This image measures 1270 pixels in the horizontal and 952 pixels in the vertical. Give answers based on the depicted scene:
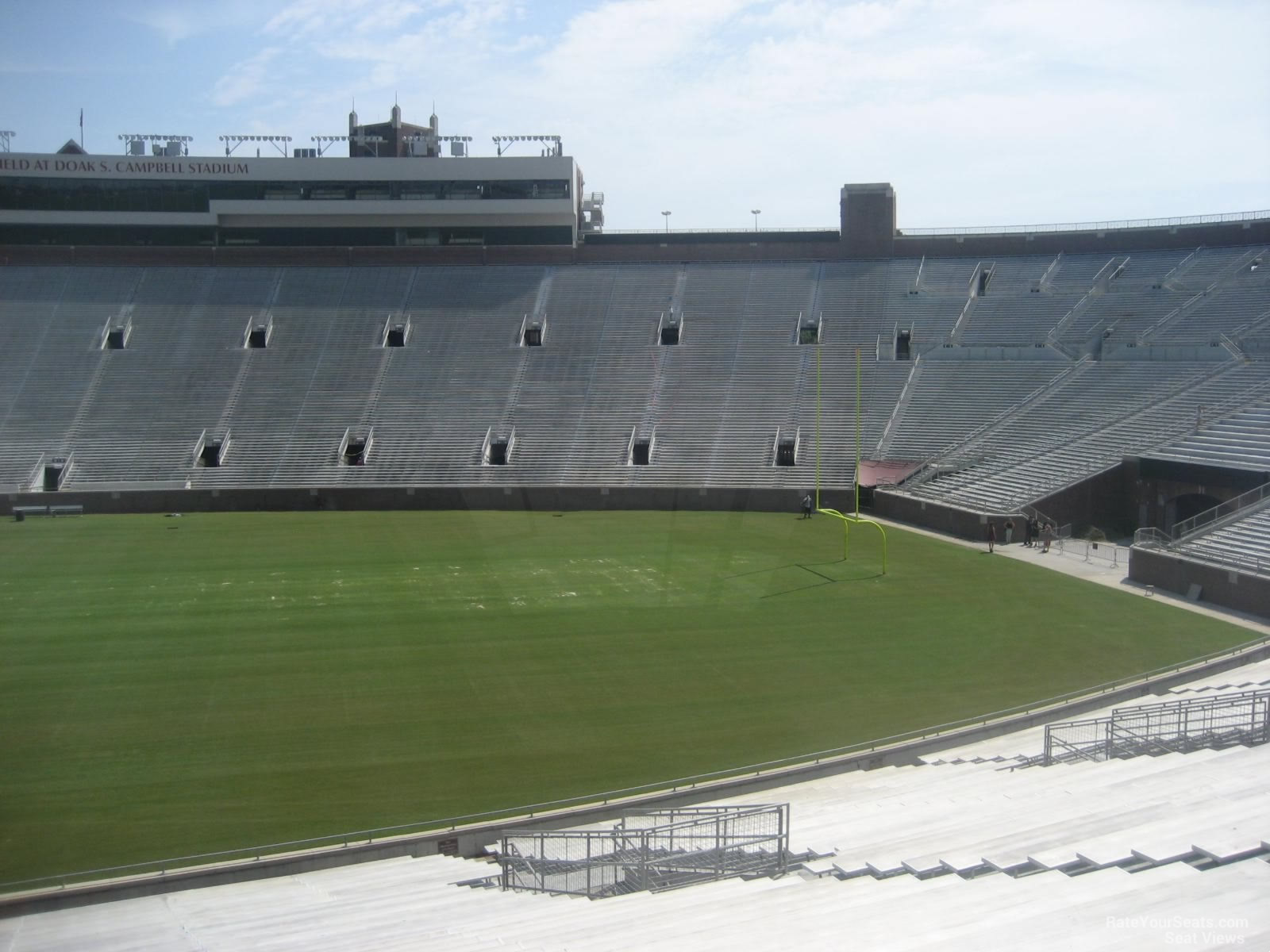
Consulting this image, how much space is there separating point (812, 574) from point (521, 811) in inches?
541

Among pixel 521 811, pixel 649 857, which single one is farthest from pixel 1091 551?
pixel 649 857

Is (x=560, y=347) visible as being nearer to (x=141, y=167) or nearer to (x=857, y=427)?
(x=857, y=427)

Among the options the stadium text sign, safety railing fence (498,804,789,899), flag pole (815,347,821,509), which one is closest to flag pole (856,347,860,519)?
flag pole (815,347,821,509)

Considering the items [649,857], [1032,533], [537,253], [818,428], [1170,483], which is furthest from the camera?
[537,253]

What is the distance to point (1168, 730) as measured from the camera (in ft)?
44.3

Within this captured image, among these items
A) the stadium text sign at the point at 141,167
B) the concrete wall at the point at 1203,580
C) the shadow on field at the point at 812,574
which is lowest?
the shadow on field at the point at 812,574

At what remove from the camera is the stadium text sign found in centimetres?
4650

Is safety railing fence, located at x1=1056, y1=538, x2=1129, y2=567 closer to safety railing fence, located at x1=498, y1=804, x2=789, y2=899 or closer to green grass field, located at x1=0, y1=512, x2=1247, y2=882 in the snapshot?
green grass field, located at x1=0, y1=512, x2=1247, y2=882

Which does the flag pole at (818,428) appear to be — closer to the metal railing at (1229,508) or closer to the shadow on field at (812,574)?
the shadow on field at (812,574)

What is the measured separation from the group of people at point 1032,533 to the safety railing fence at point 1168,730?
14360mm

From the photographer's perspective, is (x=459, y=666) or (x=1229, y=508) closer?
(x=459, y=666)

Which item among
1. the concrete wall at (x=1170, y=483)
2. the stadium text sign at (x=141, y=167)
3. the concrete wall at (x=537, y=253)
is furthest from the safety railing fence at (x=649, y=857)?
the stadium text sign at (x=141, y=167)

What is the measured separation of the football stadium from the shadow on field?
6.8 inches

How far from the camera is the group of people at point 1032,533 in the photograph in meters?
28.2
